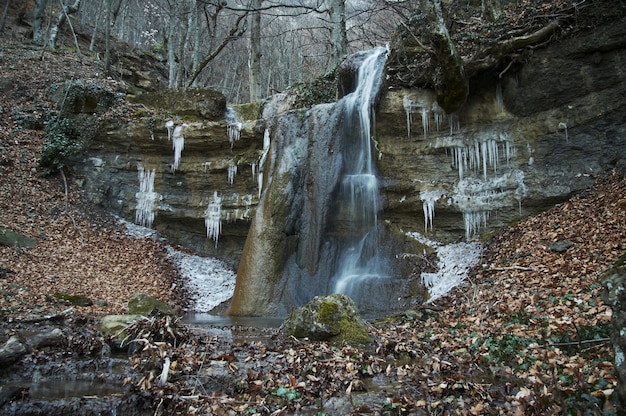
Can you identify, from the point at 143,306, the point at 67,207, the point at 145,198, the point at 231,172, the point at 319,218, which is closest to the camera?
the point at 143,306

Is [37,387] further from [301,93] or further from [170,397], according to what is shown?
[301,93]

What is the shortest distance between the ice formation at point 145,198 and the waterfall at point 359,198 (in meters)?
7.12

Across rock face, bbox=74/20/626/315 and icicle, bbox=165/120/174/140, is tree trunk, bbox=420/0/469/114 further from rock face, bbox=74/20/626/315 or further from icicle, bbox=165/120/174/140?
icicle, bbox=165/120/174/140

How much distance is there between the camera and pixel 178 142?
13914 millimetres

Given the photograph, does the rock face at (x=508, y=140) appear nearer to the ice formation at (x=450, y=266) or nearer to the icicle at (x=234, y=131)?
the ice formation at (x=450, y=266)

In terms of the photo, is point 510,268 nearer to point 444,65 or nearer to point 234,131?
point 444,65

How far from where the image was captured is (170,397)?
11.9 feet

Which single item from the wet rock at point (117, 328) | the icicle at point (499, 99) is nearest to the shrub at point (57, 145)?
the wet rock at point (117, 328)

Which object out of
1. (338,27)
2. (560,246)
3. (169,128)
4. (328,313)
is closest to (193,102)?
(169,128)

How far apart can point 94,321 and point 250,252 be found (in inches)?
176

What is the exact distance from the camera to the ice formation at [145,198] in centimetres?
1453

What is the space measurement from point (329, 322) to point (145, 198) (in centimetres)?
1078

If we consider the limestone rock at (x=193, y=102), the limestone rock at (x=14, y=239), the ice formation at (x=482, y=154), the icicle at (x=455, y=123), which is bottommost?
the limestone rock at (x=14, y=239)

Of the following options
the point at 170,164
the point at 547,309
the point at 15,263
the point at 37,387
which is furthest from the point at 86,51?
the point at 547,309
